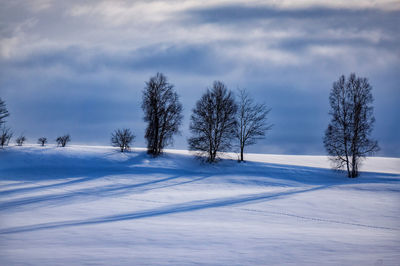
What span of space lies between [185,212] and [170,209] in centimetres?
113

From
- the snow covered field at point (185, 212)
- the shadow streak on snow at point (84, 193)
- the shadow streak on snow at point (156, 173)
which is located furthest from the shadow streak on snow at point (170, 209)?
the shadow streak on snow at point (84, 193)

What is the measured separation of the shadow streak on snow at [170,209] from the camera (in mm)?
12203

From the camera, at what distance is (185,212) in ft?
53.0

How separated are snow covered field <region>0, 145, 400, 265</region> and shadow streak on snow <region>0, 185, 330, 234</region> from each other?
0.21 ft

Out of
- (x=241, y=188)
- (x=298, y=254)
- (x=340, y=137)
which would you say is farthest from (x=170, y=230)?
(x=340, y=137)

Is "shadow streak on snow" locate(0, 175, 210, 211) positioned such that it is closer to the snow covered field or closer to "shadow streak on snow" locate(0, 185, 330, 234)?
the snow covered field

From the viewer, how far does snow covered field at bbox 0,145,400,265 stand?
9.03m

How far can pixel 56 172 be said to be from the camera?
2877 centimetres

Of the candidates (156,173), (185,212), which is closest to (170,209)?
(185,212)

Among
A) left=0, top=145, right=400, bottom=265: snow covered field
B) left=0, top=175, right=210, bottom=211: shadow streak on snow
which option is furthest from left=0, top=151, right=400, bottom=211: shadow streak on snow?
left=0, top=145, right=400, bottom=265: snow covered field

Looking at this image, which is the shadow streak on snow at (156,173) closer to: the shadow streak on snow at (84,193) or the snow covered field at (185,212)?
the shadow streak on snow at (84,193)

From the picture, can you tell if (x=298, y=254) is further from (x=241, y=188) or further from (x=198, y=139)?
(x=198, y=139)

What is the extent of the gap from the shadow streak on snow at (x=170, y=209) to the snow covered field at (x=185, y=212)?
6 cm

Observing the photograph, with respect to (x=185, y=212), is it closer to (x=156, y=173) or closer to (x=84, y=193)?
(x=84, y=193)
